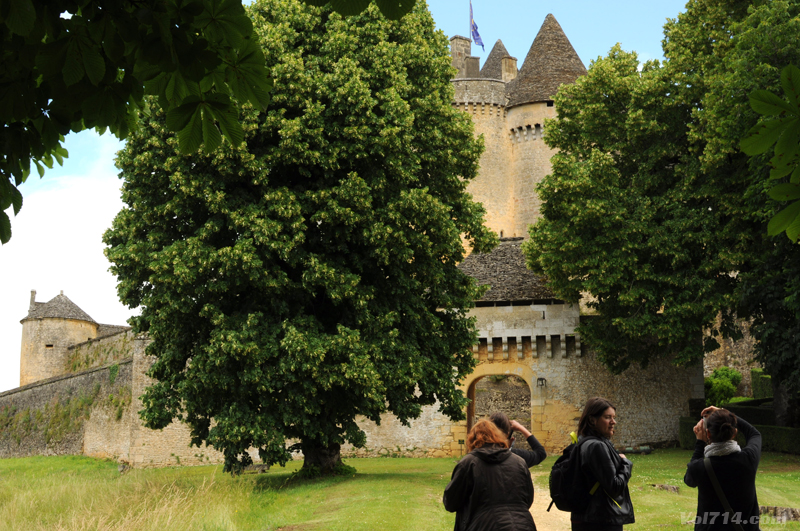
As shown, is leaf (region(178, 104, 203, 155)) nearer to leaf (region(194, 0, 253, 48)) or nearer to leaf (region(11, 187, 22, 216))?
leaf (region(194, 0, 253, 48))

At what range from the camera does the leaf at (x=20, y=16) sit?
120 inches

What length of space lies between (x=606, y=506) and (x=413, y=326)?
11634mm

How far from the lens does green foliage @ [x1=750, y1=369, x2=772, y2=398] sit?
2903cm

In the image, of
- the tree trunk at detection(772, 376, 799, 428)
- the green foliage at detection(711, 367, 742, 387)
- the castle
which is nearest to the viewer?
the tree trunk at detection(772, 376, 799, 428)

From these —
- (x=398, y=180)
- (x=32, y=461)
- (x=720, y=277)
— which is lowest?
(x=32, y=461)

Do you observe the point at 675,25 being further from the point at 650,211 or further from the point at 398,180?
the point at 398,180

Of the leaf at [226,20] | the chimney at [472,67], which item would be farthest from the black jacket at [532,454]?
the chimney at [472,67]

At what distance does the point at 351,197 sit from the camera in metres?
14.8

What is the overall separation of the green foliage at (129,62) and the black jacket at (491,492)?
8.71 feet

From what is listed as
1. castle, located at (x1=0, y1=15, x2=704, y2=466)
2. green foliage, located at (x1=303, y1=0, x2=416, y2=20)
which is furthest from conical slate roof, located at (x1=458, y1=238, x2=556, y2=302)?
green foliage, located at (x1=303, y1=0, x2=416, y2=20)

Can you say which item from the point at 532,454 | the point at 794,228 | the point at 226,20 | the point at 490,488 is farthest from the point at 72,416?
the point at 794,228

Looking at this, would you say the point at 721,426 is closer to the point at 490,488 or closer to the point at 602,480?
the point at 602,480

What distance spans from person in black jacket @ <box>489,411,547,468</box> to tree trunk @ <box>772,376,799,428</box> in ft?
53.5

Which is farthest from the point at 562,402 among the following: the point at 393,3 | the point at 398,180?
the point at 393,3
